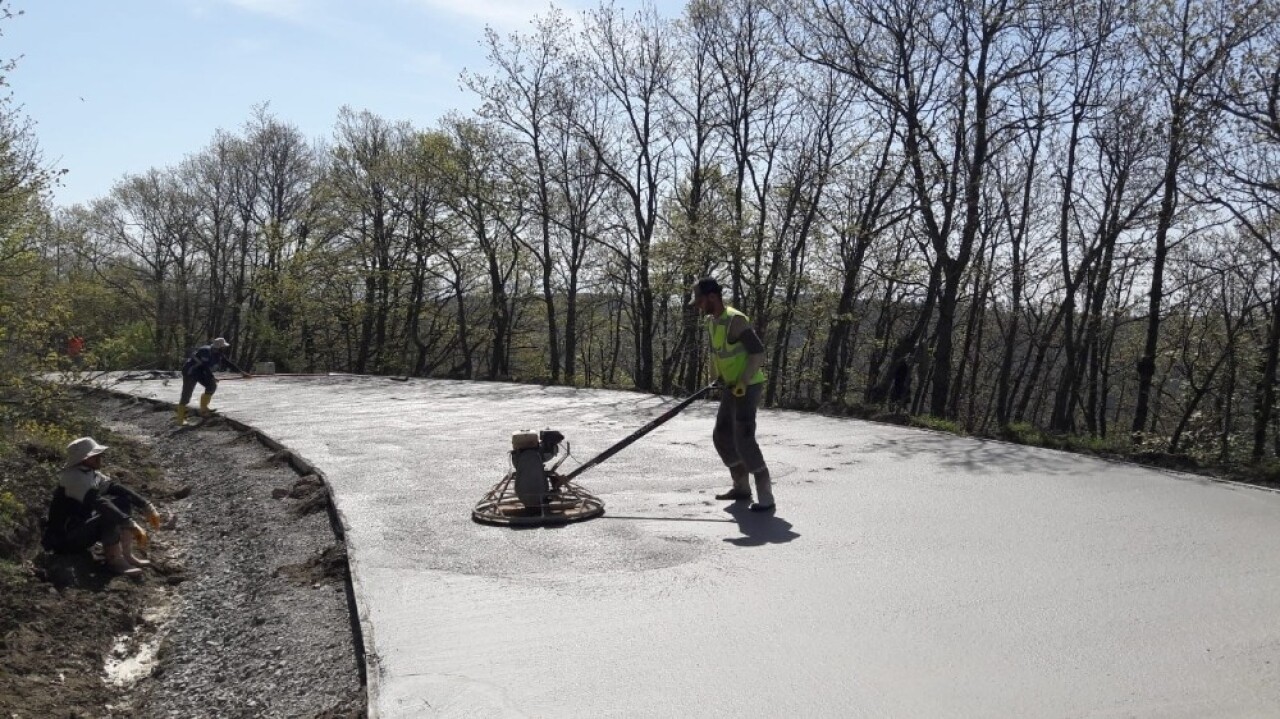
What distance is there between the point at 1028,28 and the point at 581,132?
1839 centimetres

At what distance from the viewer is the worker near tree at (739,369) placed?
674 centimetres

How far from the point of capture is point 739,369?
684cm

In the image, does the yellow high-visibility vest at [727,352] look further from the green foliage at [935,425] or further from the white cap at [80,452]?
the green foliage at [935,425]

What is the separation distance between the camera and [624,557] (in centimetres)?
595

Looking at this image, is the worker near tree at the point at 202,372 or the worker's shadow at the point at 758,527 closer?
the worker's shadow at the point at 758,527

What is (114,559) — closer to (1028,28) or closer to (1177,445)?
(1177,445)

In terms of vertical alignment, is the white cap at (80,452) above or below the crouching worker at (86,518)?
above

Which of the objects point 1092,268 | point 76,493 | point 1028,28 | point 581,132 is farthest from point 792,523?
point 581,132

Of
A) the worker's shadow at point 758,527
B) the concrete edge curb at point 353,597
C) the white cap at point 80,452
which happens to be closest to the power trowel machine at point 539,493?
the worker's shadow at point 758,527

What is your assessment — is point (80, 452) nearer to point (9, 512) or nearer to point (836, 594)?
point (9, 512)

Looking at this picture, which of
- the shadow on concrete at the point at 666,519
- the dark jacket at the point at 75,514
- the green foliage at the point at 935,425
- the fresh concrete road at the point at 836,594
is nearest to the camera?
the fresh concrete road at the point at 836,594

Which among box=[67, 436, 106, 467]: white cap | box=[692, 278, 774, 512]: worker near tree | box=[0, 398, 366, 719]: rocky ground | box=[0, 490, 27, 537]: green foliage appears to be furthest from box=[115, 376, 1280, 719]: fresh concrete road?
box=[0, 490, 27, 537]: green foliage

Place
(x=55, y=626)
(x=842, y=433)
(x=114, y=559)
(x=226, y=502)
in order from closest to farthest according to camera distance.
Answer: (x=55, y=626)
(x=114, y=559)
(x=226, y=502)
(x=842, y=433)

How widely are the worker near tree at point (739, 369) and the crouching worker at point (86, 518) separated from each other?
460 centimetres
